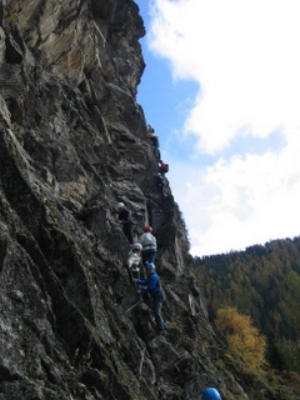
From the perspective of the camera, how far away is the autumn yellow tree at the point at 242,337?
41331 mm

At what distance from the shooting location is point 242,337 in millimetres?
50375

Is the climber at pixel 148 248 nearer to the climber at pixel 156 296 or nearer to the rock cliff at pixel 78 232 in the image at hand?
the rock cliff at pixel 78 232

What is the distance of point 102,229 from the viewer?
14.2 metres

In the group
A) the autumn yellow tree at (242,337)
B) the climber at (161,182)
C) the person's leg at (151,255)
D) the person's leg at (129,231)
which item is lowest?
the autumn yellow tree at (242,337)

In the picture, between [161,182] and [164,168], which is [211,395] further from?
[164,168]

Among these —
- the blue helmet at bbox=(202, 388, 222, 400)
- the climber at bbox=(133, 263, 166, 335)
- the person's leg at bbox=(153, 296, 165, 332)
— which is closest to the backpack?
the climber at bbox=(133, 263, 166, 335)

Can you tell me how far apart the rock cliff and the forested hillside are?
36.4 meters

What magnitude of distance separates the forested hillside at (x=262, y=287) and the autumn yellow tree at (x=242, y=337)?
9.67ft

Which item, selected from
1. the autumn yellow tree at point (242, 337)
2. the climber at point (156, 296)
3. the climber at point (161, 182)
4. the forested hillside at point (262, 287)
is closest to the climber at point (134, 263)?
the climber at point (156, 296)

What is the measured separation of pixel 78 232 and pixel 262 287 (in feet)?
407

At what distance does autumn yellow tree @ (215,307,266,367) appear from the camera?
41.3 metres

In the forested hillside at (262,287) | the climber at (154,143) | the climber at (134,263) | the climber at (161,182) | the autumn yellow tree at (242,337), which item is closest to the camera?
the climber at (134,263)

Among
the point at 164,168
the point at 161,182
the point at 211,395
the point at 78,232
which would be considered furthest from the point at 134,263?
Result: the point at 164,168

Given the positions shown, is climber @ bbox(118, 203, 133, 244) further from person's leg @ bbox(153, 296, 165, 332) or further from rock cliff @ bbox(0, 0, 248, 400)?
person's leg @ bbox(153, 296, 165, 332)
